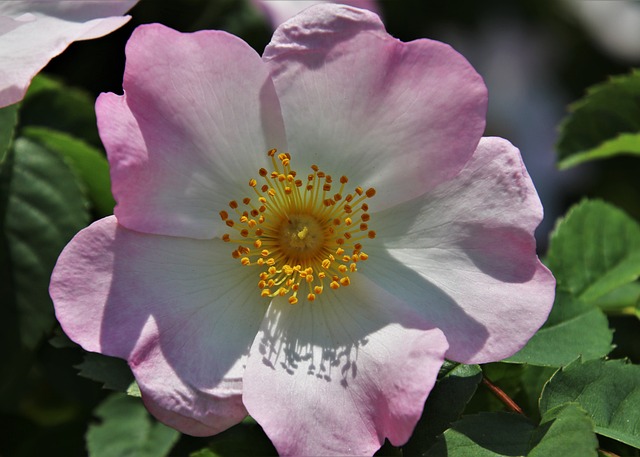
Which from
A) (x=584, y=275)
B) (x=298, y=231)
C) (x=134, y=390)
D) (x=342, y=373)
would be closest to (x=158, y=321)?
(x=134, y=390)

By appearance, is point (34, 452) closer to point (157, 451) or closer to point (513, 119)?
point (157, 451)

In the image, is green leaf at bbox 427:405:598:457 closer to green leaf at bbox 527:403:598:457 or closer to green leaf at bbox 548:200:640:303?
green leaf at bbox 527:403:598:457

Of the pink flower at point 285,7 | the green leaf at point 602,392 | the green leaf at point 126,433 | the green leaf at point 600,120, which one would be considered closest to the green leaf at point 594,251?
the green leaf at point 600,120

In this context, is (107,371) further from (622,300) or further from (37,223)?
(622,300)

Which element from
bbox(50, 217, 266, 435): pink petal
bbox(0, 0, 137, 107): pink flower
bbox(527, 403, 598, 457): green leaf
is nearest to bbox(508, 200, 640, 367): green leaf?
bbox(527, 403, 598, 457): green leaf

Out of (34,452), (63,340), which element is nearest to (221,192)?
(63,340)
